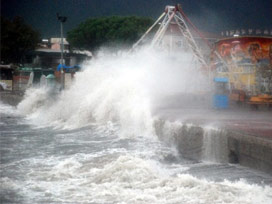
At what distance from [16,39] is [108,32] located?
31.0 ft

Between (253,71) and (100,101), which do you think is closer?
(253,71)

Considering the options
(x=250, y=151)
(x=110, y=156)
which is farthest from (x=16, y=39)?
(x=250, y=151)

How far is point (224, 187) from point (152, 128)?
6284 mm

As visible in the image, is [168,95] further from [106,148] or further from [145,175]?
[145,175]

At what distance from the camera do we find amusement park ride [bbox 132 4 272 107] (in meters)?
17.0

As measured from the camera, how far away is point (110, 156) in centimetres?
1062

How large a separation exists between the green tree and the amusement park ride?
2238cm

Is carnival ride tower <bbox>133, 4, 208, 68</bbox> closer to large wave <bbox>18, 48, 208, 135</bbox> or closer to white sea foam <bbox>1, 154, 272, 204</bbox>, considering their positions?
large wave <bbox>18, 48, 208, 135</bbox>

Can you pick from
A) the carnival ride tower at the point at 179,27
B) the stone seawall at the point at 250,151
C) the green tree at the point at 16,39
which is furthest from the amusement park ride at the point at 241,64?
the green tree at the point at 16,39

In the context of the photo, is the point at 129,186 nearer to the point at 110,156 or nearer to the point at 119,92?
the point at 110,156

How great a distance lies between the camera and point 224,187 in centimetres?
762

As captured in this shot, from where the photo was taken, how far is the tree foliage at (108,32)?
4834 cm

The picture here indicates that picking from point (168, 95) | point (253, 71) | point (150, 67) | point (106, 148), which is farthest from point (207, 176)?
point (150, 67)

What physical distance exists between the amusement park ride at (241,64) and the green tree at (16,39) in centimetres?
2238
